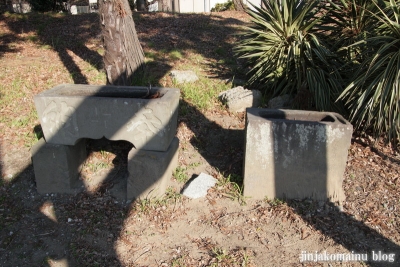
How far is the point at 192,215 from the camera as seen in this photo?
381cm

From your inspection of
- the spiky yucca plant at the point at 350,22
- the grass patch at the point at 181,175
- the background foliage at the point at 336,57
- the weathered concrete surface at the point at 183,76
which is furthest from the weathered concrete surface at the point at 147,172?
the spiky yucca plant at the point at 350,22

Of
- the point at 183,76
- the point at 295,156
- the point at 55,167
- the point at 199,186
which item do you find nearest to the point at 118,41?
the point at 183,76

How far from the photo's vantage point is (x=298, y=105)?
524 cm

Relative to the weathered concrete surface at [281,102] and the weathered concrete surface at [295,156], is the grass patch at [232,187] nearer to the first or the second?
the weathered concrete surface at [295,156]

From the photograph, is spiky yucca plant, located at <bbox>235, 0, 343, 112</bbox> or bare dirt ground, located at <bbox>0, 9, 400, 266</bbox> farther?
spiky yucca plant, located at <bbox>235, 0, 343, 112</bbox>

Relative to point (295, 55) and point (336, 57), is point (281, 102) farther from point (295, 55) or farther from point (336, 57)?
point (336, 57)

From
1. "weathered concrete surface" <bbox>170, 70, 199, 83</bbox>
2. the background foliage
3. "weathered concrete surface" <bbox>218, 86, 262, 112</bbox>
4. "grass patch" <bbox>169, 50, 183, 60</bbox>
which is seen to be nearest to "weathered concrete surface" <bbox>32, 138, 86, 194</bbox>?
"weathered concrete surface" <bbox>218, 86, 262, 112</bbox>

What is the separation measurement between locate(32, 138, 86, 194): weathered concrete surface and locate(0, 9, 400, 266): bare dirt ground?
120 millimetres

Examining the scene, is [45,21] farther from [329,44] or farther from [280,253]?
[280,253]

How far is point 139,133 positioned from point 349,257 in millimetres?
2283

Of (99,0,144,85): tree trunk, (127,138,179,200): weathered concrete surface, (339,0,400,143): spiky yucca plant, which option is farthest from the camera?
(99,0,144,85): tree trunk

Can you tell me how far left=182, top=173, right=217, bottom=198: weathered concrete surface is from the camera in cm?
402

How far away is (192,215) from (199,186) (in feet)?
1.25

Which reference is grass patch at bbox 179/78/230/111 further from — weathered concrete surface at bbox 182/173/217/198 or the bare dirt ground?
weathered concrete surface at bbox 182/173/217/198
